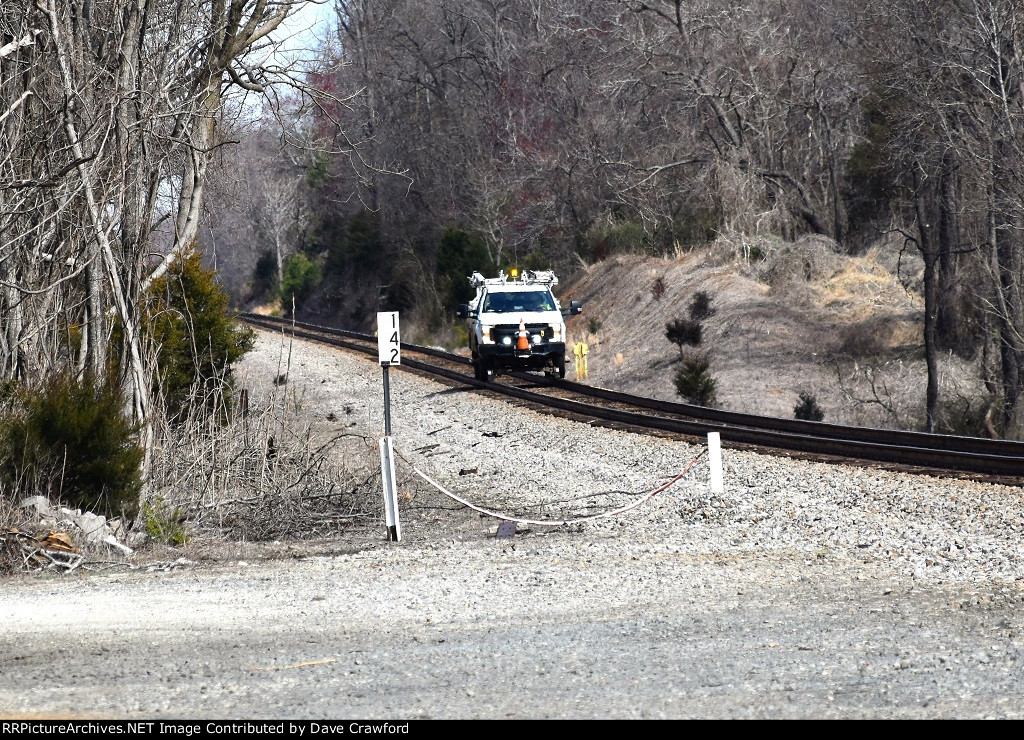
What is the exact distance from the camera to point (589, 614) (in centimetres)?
834

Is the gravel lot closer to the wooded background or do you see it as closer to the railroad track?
the railroad track

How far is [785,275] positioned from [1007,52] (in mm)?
11800

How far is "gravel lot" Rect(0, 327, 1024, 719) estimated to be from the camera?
596cm

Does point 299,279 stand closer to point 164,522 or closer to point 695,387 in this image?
point 695,387

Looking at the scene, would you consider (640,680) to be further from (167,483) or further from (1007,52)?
(1007,52)

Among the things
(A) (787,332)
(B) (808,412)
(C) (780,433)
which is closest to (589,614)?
(C) (780,433)

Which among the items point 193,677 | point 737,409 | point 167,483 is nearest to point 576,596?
point 193,677

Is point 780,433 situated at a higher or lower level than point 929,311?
lower

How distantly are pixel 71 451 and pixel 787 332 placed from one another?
2279 centimetres

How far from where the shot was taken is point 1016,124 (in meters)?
24.3

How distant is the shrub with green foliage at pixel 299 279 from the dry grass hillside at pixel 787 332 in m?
26.0

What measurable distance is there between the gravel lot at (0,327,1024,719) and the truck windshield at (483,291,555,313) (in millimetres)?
11422

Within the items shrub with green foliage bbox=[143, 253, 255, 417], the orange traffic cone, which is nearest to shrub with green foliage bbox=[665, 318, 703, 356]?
the orange traffic cone
